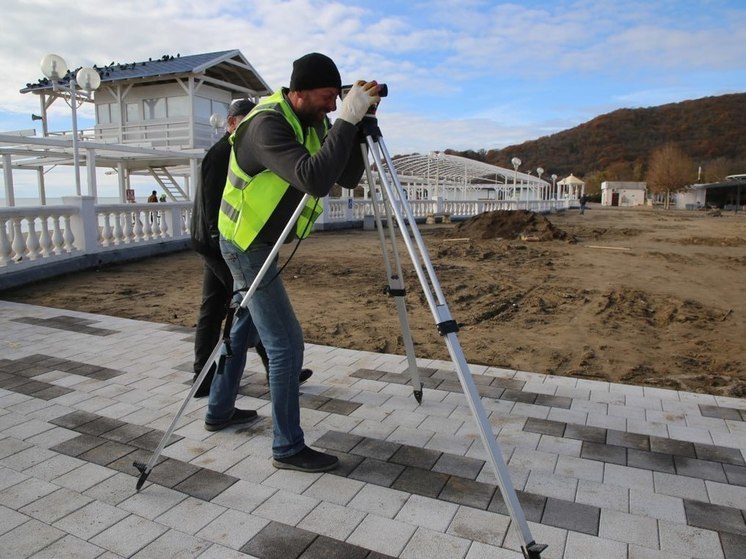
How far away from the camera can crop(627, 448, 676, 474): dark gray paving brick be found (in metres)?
2.88

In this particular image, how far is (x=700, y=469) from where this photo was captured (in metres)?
2.86

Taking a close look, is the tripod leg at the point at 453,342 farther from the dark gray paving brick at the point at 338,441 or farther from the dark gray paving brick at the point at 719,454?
the dark gray paving brick at the point at 719,454

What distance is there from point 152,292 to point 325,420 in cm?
564

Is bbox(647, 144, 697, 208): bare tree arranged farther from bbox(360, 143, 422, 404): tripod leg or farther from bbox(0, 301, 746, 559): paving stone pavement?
bbox(360, 143, 422, 404): tripod leg

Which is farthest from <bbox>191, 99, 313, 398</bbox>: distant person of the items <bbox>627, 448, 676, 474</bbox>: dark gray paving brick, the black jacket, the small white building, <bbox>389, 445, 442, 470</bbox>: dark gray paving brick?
the small white building

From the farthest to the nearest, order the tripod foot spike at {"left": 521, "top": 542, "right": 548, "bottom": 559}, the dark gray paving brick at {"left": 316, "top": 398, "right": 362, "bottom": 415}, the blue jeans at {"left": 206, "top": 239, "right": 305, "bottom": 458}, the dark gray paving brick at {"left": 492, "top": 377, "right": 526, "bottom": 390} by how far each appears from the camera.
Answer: the dark gray paving brick at {"left": 492, "top": 377, "right": 526, "bottom": 390}
the dark gray paving brick at {"left": 316, "top": 398, "right": 362, "bottom": 415}
the blue jeans at {"left": 206, "top": 239, "right": 305, "bottom": 458}
the tripod foot spike at {"left": 521, "top": 542, "right": 548, "bottom": 559}

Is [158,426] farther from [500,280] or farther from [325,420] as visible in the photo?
[500,280]

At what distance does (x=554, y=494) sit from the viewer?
2.62 metres

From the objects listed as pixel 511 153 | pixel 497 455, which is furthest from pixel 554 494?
pixel 511 153

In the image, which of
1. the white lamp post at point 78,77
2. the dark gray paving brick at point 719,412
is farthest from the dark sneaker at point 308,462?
the white lamp post at point 78,77

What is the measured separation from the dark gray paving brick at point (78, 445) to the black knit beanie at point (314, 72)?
233cm

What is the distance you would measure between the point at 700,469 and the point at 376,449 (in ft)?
5.70

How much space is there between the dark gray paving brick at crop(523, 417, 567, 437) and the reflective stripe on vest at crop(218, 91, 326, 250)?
1.91 metres

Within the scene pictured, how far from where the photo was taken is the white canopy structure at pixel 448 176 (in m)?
32.6
